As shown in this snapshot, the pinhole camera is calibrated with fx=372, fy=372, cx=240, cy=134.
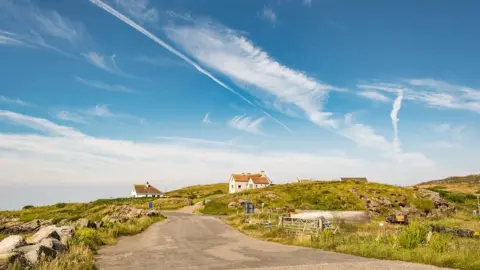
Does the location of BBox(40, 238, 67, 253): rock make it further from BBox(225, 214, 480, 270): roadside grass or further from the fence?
the fence

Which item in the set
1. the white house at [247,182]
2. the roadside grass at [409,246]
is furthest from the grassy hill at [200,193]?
the roadside grass at [409,246]

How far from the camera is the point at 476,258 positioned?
1656 centimetres

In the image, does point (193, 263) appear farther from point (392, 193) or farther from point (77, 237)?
point (392, 193)

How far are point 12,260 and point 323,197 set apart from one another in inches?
3078

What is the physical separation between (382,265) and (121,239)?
2105cm

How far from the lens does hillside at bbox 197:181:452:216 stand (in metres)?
76.6

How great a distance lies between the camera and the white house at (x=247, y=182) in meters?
118

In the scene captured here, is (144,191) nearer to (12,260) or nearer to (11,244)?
(11,244)

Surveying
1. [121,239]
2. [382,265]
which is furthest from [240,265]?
[121,239]

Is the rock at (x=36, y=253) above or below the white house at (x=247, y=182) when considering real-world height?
below

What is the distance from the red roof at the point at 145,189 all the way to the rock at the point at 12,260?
144 metres

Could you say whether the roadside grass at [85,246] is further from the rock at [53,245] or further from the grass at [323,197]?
the grass at [323,197]

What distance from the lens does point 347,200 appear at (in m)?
83.8

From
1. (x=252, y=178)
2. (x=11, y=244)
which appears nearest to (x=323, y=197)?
(x=252, y=178)
